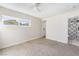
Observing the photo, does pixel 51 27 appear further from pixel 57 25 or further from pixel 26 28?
pixel 26 28

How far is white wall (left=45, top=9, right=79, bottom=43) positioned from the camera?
425cm

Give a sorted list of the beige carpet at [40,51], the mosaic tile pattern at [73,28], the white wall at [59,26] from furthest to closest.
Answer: the white wall at [59,26], the mosaic tile pattern at [73,28], the beige carpet at [40,51]

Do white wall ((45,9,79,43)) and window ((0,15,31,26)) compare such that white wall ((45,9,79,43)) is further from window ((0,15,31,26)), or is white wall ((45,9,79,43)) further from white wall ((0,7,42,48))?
window ((0,15,31,26))

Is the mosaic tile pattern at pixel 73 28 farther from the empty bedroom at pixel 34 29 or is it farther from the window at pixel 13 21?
the window at pixel 13 21

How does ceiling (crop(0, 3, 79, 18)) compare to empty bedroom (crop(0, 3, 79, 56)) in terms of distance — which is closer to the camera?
ceiling (crop(0, 3, 79, 18))

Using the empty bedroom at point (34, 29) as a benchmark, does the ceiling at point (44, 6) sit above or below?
above

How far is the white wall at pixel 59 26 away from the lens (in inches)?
167

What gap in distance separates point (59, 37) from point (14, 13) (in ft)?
10.1

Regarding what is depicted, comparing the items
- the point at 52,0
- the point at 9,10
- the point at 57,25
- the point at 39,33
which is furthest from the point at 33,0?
the point at 39,33

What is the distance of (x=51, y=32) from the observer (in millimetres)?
5684

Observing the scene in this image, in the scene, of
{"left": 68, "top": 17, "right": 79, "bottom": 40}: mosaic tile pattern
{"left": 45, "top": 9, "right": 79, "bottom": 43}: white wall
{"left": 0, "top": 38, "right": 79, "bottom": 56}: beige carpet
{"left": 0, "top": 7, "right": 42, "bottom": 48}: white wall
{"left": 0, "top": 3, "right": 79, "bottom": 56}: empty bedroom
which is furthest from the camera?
{"left": 45, "top": 9, "right": 79, "bottom": 43}: white wall

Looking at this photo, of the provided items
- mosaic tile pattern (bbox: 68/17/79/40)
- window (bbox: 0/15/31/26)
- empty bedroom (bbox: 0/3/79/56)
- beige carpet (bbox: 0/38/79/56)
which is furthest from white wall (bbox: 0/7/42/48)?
mosaic tile pattern (bbox: 68/17/79/40)

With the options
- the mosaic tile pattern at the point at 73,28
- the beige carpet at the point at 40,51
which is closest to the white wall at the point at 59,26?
the mosaic tile pattern at the point at 73,28

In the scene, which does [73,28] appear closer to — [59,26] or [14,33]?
[59,26]
